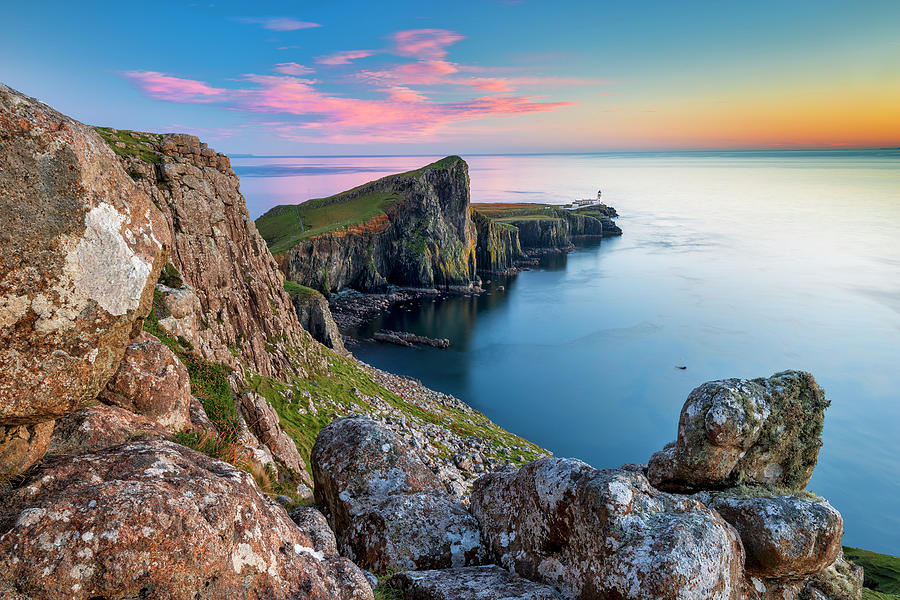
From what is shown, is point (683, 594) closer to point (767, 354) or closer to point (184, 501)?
point (184, 501)

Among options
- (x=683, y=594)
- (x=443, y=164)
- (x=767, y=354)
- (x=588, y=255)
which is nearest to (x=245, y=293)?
(x=683, y=594)

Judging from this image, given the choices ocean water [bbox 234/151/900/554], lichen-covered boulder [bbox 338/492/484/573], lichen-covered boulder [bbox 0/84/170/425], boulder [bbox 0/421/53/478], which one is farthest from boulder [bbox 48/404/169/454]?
ocean water [bbox 234/151/900/554]

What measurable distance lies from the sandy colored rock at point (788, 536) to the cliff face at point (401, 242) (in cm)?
12120

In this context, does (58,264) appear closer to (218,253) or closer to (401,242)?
(218,253)

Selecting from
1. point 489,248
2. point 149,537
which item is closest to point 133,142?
point 149,537

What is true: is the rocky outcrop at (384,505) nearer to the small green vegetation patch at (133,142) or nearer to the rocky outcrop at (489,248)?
the small green vegetation patch at (133,142)

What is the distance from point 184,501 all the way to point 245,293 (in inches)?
1387

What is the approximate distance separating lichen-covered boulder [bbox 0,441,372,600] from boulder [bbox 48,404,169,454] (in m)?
0.74

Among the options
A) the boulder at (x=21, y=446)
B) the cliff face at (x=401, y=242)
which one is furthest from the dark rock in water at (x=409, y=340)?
the boulder at (x=21, y=446)

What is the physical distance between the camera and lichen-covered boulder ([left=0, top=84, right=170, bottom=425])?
18.4 ft

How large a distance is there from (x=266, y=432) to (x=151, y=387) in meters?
11.4

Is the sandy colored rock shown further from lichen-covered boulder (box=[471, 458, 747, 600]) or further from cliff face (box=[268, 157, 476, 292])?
cliff face (box=[268, 157, 476, 292])

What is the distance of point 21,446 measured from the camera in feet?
20.1

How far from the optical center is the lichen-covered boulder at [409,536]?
32.8 ft
